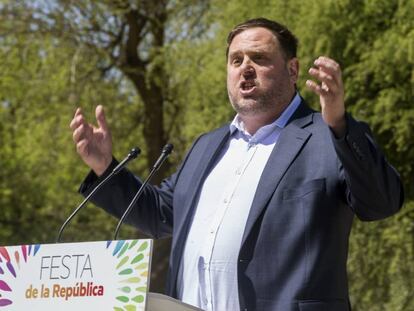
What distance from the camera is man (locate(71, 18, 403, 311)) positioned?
11.6ft

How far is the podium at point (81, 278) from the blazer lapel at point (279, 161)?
0.58 m

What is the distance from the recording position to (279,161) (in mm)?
3852

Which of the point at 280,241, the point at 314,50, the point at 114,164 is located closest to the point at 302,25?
the point at 314,50

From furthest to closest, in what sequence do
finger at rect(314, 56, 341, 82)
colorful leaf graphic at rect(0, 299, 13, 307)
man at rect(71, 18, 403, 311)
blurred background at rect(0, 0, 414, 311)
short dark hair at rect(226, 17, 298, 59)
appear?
blurred background at rect(0, 0, 414, 311), short dark hair at rect(226, 17, 298, 59), man at rect(71, 18, 403, 311), colorful leaf graphic at rect(0, 299, 13, 307), finger at rect(314, 56, 341, 82)

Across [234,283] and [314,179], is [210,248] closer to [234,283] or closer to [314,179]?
[234,283]

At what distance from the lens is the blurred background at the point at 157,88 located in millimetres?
7879

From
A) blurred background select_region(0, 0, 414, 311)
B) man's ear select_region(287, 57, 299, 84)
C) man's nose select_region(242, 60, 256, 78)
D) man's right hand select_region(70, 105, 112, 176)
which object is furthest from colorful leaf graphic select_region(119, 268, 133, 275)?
blurred background select_region(0, 0, 414, 311)

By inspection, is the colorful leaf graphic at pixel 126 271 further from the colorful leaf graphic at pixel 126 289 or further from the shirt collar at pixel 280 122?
the shirt collar at pixel 280 122

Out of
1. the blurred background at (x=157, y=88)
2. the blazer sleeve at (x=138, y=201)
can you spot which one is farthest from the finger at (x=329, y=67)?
the blurred background at (x=157, y=88)

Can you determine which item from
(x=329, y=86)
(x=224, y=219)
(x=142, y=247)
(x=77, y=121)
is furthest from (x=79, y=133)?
(x=329, y=86)

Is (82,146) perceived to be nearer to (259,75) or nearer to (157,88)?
(259,75)

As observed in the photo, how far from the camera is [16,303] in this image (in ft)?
11.2

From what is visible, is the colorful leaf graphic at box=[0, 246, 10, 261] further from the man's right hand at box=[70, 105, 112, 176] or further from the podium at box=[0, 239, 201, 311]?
the man's right hand at box=[70, 105, 112, 176]

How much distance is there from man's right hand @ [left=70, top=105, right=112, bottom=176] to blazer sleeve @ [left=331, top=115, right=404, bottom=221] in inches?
44.5
